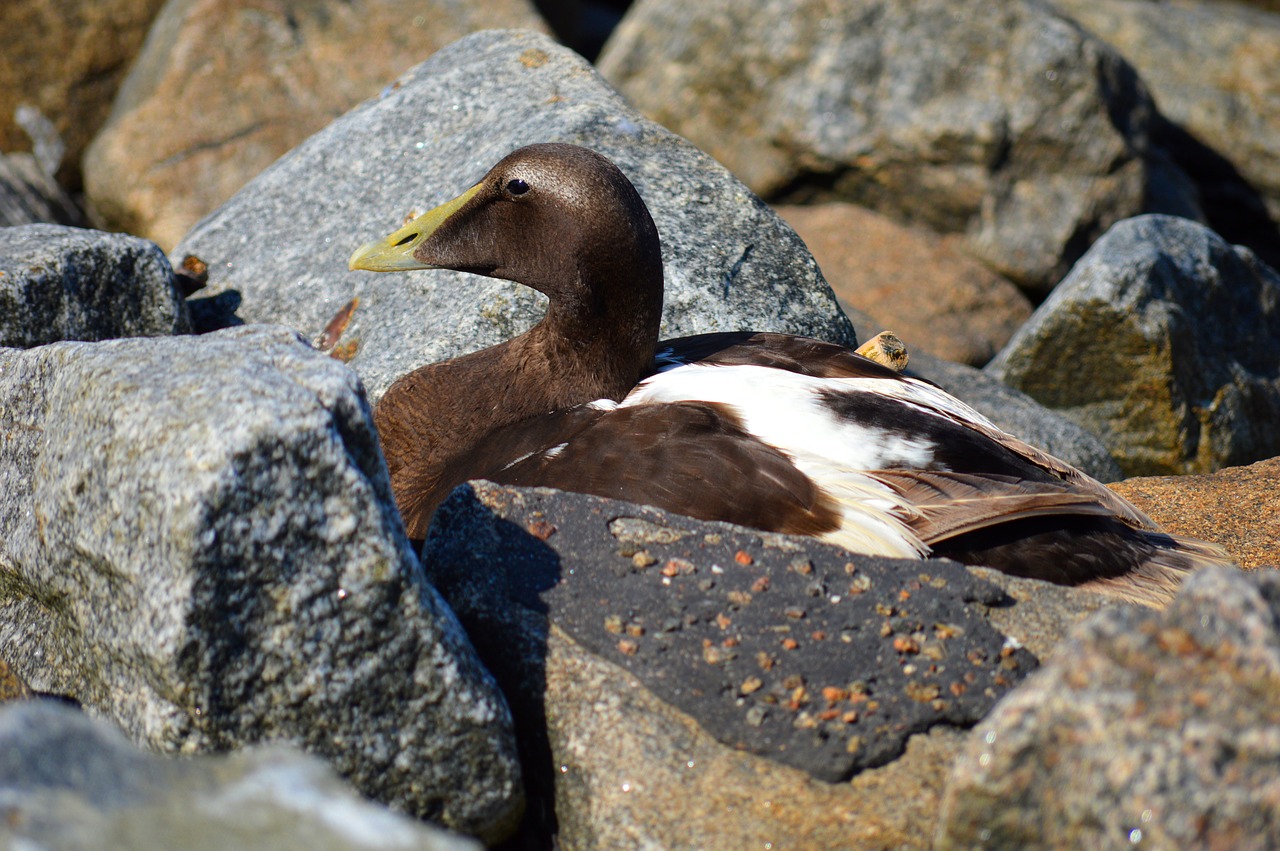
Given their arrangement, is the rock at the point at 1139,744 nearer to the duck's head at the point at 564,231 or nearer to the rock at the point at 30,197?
the duck's head at the point at 564,231

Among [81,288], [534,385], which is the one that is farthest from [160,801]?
[81,288]

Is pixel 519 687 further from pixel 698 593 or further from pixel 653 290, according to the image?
pixel 653 290

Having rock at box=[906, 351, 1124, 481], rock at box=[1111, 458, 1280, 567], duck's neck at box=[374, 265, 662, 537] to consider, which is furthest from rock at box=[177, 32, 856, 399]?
rock at box=[1111, 458, 1280, 567]

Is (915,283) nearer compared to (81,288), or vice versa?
(81,288)

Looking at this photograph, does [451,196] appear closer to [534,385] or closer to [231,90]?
[534,385]

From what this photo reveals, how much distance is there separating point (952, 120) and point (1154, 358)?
2.72 meters

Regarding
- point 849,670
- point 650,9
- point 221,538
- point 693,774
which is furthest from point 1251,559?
point 650,9

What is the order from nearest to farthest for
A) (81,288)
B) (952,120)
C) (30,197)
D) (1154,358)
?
1. (81,288)
2. (1154,358)
3. (30,197)
4. (952,120)

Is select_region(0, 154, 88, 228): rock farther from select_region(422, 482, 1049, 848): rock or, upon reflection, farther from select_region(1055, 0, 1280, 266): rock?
select_region(1055, 0, 1280, 266): rock

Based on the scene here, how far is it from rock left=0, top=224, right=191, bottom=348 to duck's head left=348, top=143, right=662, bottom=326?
1.28 meters

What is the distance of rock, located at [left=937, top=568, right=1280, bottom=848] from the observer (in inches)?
72.2

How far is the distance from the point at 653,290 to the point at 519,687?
4.64 feet

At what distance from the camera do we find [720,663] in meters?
A: 2.45

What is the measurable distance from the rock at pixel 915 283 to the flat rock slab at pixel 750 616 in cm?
439
